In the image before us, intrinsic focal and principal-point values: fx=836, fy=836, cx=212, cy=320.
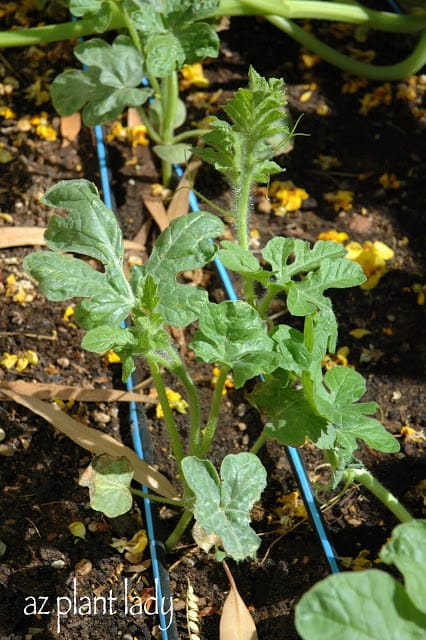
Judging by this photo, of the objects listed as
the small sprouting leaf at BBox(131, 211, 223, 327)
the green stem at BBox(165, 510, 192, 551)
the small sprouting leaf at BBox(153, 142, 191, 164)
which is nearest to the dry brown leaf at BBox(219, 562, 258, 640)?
the green stem at BBox(165, 510, 192, 551)

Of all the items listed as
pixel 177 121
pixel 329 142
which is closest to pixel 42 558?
pixel 177 121

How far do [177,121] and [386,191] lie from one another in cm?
79

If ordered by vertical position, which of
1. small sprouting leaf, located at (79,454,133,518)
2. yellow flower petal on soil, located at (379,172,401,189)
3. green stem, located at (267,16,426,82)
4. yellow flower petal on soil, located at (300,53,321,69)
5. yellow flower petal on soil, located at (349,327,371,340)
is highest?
green stem, located at (267,16,426,82)

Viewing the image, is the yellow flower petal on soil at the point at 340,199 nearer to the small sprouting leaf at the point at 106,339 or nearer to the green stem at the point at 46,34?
the green stem at the point at 46,34

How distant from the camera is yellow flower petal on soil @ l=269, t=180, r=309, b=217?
2.91 m

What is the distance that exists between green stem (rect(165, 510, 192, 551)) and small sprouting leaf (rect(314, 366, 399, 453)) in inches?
19.1

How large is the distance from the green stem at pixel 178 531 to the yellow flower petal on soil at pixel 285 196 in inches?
47.9

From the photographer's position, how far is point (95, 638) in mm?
1999

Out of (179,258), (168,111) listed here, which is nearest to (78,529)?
(179,258)

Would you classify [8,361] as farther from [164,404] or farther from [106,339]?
[106,339]

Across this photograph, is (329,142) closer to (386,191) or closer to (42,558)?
(386,191)

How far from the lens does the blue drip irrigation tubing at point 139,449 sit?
199 cm

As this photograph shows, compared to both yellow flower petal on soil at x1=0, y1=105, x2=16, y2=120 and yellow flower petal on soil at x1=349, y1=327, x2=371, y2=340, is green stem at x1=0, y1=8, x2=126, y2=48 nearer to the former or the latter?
yellow flower petal on soil at x1=0, y1=105, x2=16, y2=120

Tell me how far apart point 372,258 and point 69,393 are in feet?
3.57
